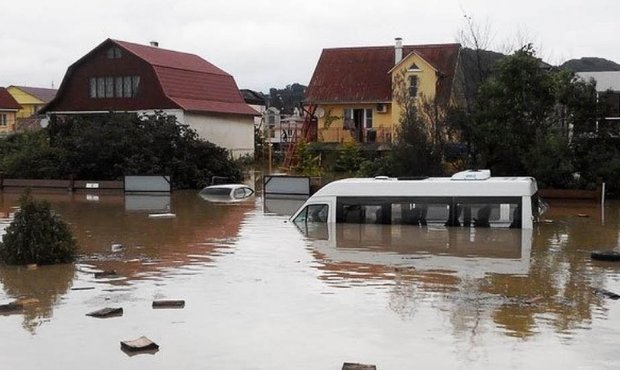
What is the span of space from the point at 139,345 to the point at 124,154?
3445 cm

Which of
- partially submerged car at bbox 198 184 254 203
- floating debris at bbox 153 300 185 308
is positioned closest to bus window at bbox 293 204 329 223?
floating debris at bbox 153 300 185 308

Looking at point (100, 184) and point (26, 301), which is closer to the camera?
point (26, 301)

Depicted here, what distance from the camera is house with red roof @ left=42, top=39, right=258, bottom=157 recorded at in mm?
53469

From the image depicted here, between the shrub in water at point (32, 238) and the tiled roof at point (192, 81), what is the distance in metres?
35.2

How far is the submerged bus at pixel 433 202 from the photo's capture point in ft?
74.0

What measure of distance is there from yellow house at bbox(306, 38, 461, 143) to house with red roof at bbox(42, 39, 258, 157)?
714cm

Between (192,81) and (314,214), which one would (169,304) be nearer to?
(314,214)

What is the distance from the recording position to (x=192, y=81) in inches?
2226

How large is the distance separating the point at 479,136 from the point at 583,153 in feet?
14.8

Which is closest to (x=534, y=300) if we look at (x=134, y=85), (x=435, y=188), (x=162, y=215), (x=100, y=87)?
(x=435, y=188)

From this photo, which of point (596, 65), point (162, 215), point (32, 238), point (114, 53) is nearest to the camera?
point (32, 238)

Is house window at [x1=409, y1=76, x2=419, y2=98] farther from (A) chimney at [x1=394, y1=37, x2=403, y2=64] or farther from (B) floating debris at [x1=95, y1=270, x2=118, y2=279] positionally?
(B) floating debris at [x1=95, y1=270, x2=118, y2=279]

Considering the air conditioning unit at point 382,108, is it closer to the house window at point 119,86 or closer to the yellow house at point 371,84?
the yellow house at point 371,84

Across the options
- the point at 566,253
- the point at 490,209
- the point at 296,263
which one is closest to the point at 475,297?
the point at 296,263
